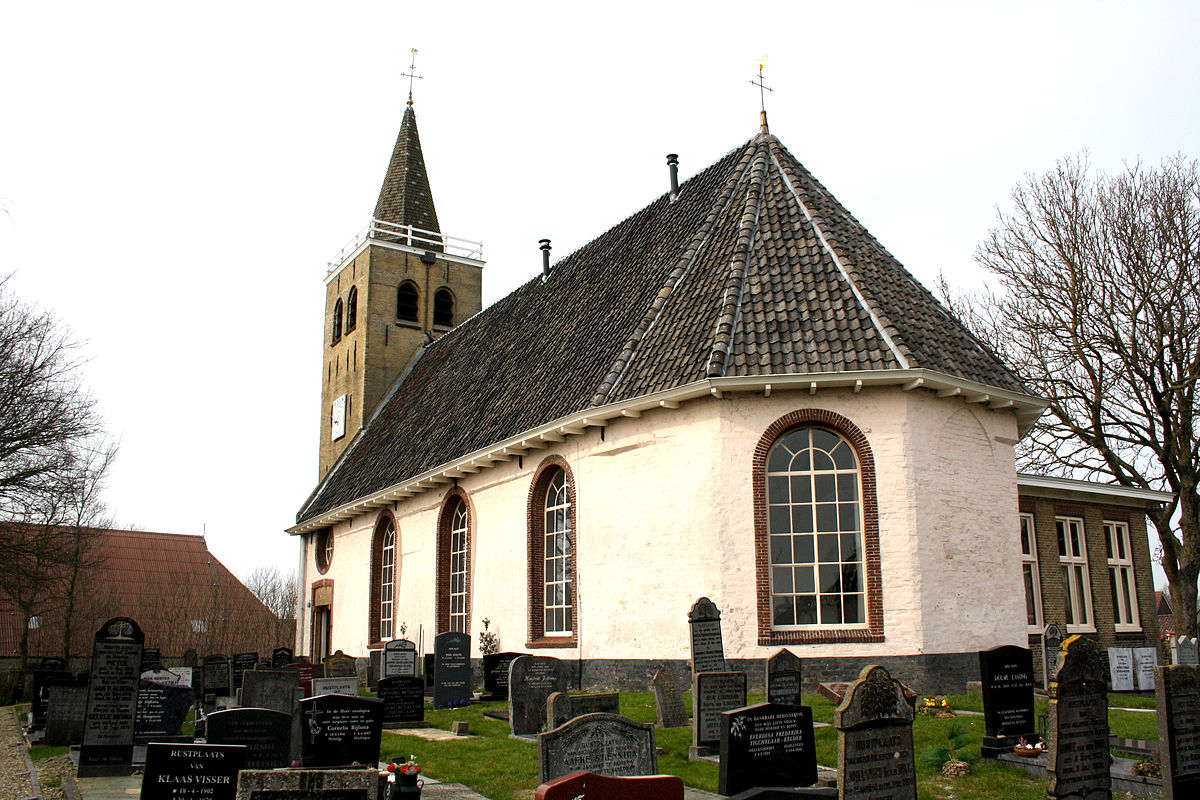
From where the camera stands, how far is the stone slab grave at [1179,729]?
759cm

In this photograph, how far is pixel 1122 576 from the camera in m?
21.6

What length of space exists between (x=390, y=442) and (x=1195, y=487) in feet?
66.6

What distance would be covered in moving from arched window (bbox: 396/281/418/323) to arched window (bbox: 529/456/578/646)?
15954 mm

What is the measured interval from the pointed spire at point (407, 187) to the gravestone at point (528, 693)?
79.5 feet

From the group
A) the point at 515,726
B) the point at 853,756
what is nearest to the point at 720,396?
the point at 515,726

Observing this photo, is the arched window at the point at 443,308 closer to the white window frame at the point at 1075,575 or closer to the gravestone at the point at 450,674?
the gravestone at the point at 450,674

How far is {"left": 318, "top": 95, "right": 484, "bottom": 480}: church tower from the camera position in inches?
1257

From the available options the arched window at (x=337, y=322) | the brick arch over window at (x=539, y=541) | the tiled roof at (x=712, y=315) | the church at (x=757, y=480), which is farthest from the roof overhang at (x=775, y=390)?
the arched window at (x=337, y=322)

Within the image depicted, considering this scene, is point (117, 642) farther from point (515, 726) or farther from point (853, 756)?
point (853, 756)

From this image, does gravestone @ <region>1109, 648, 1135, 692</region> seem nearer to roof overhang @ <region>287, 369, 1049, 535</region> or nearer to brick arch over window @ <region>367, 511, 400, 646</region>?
roof overhang @ <region>287, 369, 1049, 535</region>

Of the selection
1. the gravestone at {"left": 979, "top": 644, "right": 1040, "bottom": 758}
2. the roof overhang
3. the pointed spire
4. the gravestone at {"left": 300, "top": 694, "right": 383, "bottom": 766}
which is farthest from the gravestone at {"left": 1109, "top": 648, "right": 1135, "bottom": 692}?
the pointed spire

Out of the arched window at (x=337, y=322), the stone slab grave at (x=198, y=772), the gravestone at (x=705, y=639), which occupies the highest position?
the arched window at (x=337, y=322)

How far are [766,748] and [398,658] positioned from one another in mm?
11424

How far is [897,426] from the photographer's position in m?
14.5
